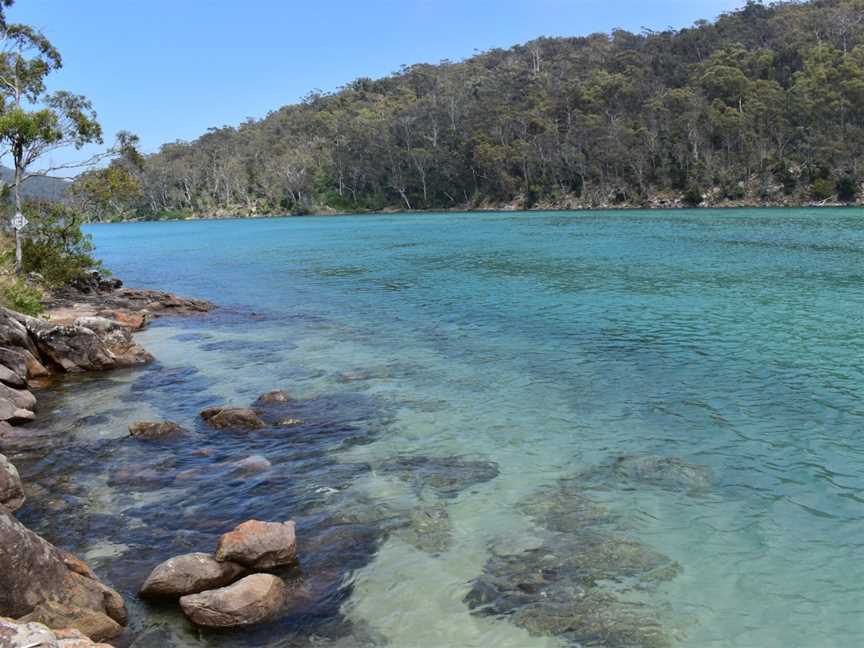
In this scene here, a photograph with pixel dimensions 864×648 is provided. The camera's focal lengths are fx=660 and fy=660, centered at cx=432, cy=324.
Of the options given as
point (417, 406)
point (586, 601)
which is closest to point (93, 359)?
point (417, 406)

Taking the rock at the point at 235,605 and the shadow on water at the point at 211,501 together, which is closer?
the rock at the point at 235,605

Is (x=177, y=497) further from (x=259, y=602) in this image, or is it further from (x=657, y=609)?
(x=657, y=609)

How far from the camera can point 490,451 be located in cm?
1115

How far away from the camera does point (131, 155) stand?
1081 inches

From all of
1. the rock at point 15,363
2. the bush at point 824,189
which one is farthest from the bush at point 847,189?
the rock at point 15,363

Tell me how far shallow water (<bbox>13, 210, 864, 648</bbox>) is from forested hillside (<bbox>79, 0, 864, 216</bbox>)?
4921 centimetres

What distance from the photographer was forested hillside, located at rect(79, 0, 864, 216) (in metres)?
93.9

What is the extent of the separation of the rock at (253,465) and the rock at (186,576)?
126 inches

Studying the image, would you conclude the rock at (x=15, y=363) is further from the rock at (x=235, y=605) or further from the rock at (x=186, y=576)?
the rock at (x=235, y=605)

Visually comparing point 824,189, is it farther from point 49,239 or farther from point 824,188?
point 49,239

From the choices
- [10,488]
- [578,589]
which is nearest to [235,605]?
[578,589]

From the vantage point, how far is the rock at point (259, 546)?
7414mm

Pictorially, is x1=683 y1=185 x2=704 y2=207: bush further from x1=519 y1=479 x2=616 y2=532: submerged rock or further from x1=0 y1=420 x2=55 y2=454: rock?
x1=0 y1=420 x2=55 y2=454: rock

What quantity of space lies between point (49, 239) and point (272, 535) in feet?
87.3
